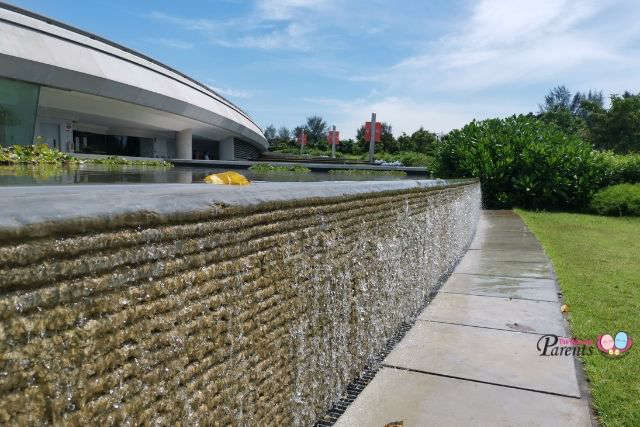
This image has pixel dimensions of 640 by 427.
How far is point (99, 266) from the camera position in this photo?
4.78ft

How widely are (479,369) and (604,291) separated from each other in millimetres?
3142

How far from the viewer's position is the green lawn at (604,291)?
11.5 feet

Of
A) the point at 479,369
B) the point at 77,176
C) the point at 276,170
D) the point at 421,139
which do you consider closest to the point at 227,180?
the point at 77,176

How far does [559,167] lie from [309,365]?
51.4 feet

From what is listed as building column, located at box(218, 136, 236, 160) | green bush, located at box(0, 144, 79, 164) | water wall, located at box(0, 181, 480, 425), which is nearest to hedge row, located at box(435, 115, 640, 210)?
green bush, located at box(0, 144, 79, 164)

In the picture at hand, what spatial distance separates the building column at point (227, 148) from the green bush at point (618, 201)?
132 ft

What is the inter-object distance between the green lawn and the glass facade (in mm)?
19507

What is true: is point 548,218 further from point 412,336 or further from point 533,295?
point 412,336

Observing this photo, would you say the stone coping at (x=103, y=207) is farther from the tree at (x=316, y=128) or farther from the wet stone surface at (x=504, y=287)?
the tree at (x=316, y=128)

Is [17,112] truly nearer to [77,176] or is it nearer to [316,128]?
[77,176]

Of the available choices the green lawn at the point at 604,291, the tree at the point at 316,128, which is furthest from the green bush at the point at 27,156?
the tree at the point at 316,128

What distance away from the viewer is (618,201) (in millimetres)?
15539

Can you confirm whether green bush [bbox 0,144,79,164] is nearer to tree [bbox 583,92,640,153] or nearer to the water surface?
the water surface

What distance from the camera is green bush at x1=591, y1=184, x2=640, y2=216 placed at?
15.4 meters
